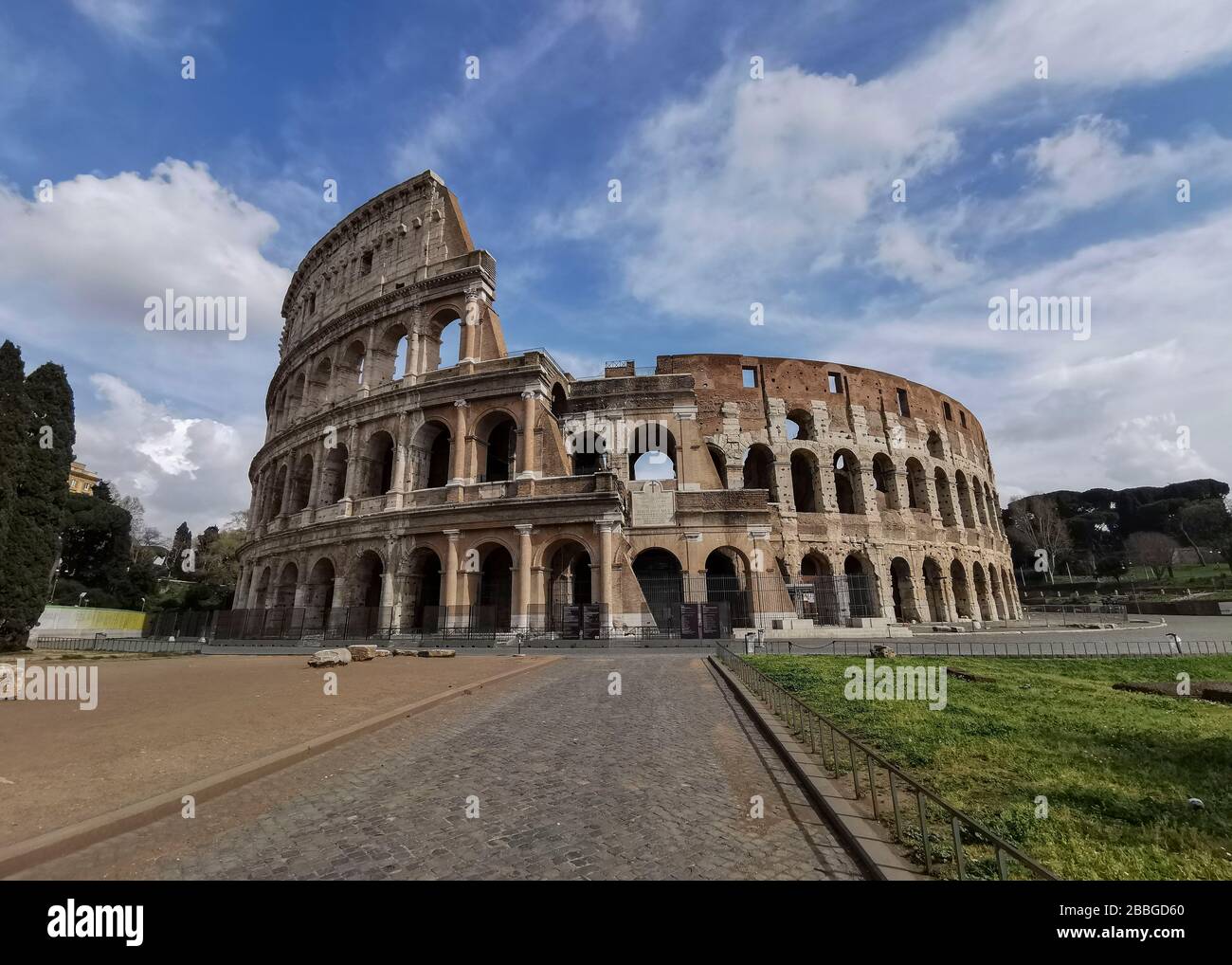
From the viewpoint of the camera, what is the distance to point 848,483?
33781 mm

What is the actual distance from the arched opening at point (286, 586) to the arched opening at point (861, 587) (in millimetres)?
27803

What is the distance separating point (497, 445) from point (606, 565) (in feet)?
37.7

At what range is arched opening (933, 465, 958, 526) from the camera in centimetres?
3415

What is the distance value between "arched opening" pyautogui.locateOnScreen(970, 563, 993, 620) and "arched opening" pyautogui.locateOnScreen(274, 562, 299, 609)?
39814 mm

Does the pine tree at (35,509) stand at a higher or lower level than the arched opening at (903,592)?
higher

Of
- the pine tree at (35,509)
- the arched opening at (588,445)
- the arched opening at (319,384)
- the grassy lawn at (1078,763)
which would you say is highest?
the arched opening at (319,384)

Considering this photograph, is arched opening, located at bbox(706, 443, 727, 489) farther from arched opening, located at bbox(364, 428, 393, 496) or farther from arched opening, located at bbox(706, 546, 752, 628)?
arched opening, located at bbox(364, 428, 393, 496)

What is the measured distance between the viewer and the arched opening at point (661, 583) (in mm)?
24081

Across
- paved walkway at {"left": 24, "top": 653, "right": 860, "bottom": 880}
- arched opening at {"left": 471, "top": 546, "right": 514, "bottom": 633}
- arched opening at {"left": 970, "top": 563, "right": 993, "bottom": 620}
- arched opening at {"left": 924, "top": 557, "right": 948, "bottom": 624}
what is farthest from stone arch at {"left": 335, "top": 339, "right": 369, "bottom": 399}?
arched opening at {"left": 970, "top": 563, "right": 993, "bottom": 620}

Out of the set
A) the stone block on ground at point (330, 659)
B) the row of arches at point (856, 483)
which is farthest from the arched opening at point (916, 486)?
the stone block on ground at point (330, 659)

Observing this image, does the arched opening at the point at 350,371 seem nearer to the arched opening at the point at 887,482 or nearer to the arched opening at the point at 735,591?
the arched opening at the point at 735,591

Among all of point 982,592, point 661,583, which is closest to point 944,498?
point 982,592

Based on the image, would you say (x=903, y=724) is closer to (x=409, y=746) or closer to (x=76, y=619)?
(x=409, y=746)
